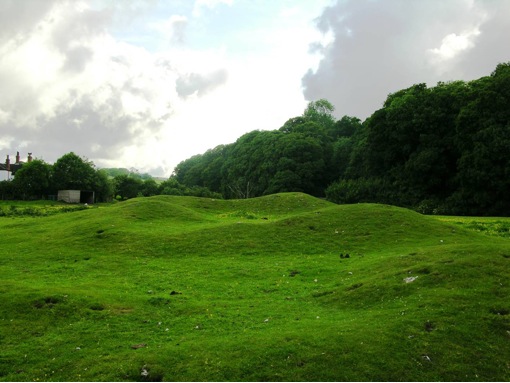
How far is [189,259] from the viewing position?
23125 millimetres

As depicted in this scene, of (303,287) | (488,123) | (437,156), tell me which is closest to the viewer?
(303,287)

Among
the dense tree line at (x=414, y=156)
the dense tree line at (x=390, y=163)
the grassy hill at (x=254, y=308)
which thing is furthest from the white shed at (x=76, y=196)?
the grassy hill at (x=254, y=308)

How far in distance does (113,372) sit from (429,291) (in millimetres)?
9813

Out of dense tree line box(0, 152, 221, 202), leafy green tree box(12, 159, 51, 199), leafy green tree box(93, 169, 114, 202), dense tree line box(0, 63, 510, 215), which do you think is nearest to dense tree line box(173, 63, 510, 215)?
dense tree line box(0, 63, 510, 215)

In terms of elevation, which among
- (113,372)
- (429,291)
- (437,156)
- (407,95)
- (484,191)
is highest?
(407,95)

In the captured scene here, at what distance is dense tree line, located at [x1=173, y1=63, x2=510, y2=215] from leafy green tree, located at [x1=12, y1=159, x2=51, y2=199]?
40.7 metres

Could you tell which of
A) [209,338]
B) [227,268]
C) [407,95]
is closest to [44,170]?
[407,95]

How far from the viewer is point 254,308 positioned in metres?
14.8

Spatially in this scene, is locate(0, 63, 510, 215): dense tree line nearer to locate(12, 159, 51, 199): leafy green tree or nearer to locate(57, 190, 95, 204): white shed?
locate(12, 159, 51, 199): leafy green tree

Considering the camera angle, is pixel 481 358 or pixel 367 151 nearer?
pixel 481 358

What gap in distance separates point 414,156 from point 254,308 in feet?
190

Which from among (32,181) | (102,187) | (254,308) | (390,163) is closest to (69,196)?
(32,181)

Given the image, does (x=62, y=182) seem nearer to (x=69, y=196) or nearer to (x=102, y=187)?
(x=69, y=196)

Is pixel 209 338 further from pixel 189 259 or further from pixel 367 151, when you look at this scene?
Answer: pixel 367 151
